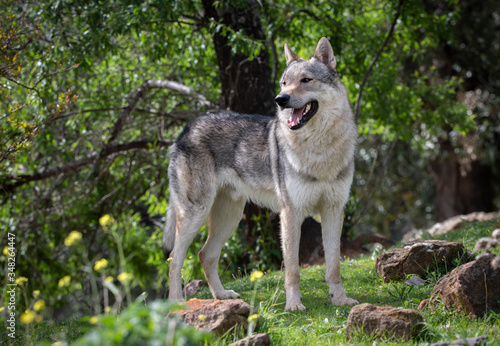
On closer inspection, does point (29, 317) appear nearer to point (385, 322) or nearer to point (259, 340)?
point (259, 340)

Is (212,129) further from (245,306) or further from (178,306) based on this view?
(178,306)

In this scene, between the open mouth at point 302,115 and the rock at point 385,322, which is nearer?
the rock at point 385,322

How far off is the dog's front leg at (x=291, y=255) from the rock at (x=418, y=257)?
3.29 ft

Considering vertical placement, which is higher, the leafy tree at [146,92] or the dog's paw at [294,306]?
the leafy tree at [146,92]

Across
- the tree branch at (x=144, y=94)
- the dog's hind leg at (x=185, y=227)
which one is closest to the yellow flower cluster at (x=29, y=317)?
the dog's hind leg at (x=185, y=227)

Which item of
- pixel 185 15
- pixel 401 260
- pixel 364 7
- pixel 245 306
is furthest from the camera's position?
pixel 364 7

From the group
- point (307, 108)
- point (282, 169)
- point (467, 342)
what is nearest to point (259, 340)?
point (467, 342)

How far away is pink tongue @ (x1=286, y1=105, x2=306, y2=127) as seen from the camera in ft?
16.7

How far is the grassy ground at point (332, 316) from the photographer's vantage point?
3.63 m

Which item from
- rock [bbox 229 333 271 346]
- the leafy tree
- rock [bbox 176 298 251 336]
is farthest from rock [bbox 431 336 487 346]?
the leafy tree

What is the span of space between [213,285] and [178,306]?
347 centimetres

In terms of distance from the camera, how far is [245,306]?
12.6 feet

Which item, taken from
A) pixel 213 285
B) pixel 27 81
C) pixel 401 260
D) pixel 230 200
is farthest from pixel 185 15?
pixel 401 260

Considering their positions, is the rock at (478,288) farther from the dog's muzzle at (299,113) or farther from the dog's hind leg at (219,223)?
the dog's hind leg at (219,223)
